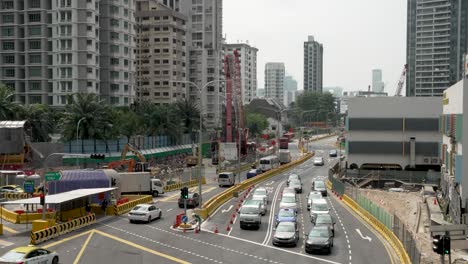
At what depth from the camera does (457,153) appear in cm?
4344

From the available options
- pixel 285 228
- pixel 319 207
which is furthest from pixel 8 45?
pixel 285 228

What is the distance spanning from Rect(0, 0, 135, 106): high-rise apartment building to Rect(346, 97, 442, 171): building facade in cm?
5443

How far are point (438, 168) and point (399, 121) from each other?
30.4 ft

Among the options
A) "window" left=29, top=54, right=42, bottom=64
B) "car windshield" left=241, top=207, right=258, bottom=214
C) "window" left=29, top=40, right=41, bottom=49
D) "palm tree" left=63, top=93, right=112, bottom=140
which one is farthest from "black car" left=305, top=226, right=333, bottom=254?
"window" left=29, top=40, right=41, bottom=49

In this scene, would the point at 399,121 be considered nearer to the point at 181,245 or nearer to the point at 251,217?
the point at 251,217

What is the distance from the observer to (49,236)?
3472 centimetres

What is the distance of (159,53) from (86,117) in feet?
220

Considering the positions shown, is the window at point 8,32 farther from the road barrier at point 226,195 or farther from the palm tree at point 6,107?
the road barrier at point 226,195

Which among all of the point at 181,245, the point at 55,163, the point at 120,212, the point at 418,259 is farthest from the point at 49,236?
the point at 55,163

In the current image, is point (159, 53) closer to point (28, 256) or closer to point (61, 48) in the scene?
point (61, 48)

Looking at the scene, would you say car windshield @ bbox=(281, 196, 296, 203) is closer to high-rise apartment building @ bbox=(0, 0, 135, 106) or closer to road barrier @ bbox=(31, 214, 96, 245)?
road barrier @ bbox=(31, 214, 96, 245)

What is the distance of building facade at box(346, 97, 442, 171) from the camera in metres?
79.8

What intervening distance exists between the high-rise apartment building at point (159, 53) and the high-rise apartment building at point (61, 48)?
28425mm

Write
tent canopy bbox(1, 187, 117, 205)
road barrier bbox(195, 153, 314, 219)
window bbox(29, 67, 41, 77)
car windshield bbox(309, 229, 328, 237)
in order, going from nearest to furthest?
1. car windshield bbox(309, 229, 328, 237)
2. tent canopy bbox(1, 187, 117, 205)
3. road barrier bbox(195, 153, 314, 219)
4. window bbox(29, 67, 41, 77)
